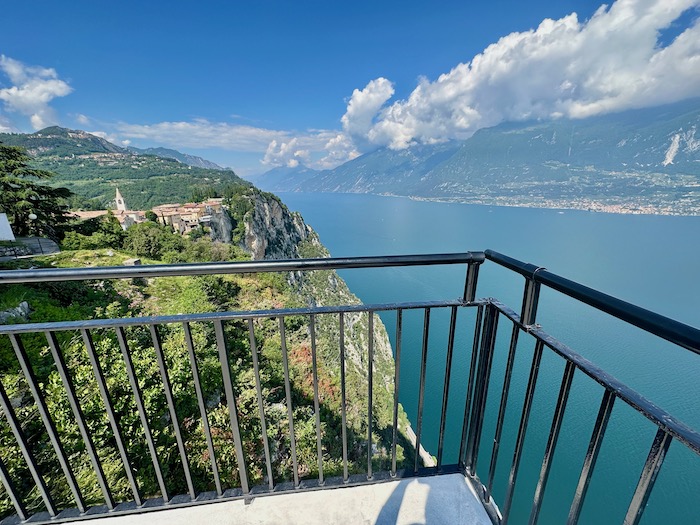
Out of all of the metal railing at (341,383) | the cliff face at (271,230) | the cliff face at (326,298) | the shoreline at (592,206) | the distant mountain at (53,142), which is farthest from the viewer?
the distant mountain at (53,142)

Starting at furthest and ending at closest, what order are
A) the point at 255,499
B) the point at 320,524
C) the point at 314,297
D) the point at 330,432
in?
the point at 314,297 → the point at 330,432 → the point at 255,499 → the point at 320,524

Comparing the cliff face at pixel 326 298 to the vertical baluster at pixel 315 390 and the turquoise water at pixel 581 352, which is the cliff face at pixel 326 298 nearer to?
the turquoise water at pixel 581 352

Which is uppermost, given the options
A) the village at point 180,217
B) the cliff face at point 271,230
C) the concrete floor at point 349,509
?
the concrete floor at point 349,509

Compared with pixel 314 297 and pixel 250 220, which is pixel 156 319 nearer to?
pixel 314 297

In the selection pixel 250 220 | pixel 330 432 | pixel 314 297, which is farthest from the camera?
pixel 250 220

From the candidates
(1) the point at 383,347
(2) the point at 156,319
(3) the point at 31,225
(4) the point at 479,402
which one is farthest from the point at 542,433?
(3) the point at 31,225

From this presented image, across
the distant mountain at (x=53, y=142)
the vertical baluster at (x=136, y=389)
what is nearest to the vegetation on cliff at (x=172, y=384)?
the vertical baluster at (x=136, y=389)
